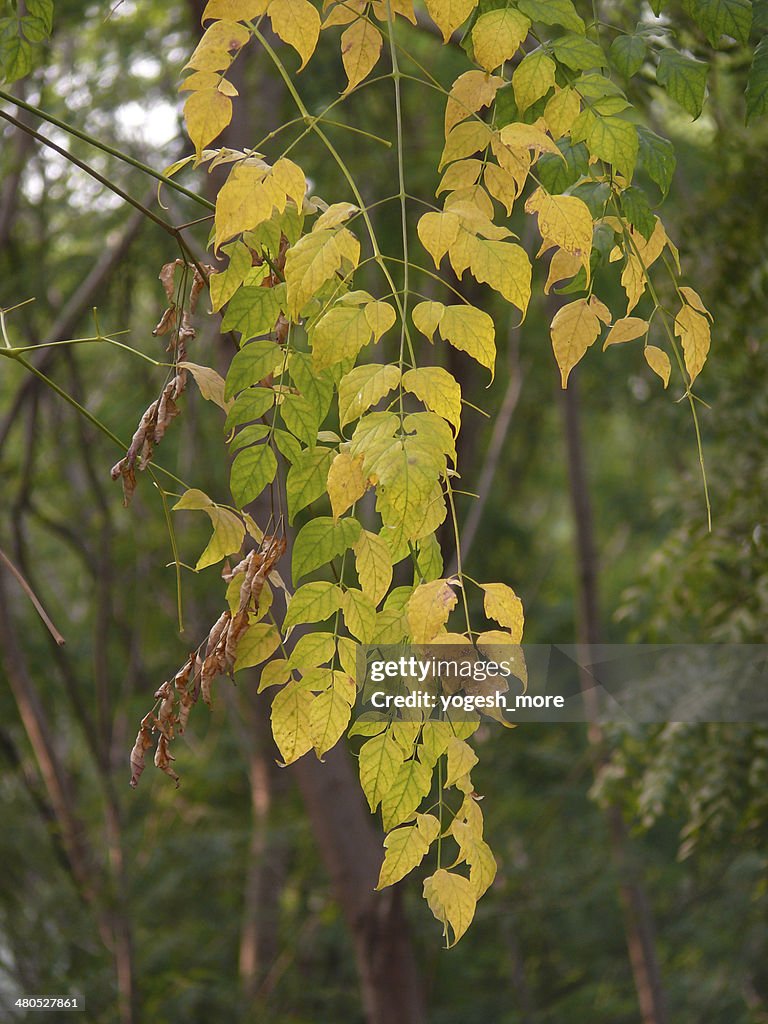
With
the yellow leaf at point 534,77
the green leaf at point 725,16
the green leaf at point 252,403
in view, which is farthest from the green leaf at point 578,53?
the green leaf at point 252,403

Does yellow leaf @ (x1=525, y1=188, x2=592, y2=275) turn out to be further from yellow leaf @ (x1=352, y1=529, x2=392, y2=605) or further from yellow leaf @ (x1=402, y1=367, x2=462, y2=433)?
yellow leaf @ (x1=352, y1=529, x2=392, y2=605)

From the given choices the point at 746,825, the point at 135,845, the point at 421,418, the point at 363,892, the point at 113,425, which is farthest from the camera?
the point at 113,425

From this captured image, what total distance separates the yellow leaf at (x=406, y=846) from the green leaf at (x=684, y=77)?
0.59 m

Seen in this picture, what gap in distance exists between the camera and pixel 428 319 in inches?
27.3

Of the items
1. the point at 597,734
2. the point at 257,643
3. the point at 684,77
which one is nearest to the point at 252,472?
the point at 257,643

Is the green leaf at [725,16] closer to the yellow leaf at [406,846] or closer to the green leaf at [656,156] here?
the green leaf at [656,156]

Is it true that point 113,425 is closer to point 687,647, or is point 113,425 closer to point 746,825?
point 687,647

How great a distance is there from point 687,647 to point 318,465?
1629 millimetres

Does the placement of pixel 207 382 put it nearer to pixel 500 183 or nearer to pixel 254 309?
pixel 254 309

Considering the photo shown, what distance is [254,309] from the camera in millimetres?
765

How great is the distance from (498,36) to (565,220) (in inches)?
6.2

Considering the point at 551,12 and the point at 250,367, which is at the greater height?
the point at 551,12

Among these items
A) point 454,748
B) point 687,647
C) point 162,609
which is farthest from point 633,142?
point 162,609

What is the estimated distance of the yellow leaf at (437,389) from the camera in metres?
0.68
